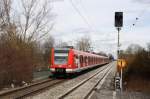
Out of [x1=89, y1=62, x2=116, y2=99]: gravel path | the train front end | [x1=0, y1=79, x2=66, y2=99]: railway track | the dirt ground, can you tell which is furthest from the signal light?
the train front end

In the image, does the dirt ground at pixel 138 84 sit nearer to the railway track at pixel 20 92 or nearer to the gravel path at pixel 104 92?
the gravel path at pixel 104 92

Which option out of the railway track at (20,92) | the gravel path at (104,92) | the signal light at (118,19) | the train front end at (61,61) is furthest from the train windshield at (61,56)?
the signal light at (118,19)

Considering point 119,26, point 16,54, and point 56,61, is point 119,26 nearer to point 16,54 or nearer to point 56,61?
point 16,54

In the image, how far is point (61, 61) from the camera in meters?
39.0

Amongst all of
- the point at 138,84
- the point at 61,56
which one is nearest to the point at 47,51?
the point at 61,56

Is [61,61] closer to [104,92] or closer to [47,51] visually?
[104,92]

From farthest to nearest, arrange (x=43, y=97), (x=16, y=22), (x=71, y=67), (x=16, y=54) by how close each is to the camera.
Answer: (x=16, y=22), (x=71, y=67), (x=16, y=54), (x=43, y=97)

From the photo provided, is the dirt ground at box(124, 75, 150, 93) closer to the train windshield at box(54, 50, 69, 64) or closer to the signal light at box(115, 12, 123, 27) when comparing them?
the signal light at box(115, 12, 123, 27)

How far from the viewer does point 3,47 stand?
87.7 feet

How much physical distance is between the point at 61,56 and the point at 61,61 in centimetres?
54

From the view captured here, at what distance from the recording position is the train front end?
3862 centimetres

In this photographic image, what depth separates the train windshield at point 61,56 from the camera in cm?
3897

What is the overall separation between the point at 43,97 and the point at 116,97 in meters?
3.95

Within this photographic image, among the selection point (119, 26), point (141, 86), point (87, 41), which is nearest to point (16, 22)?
point (141, 86)
